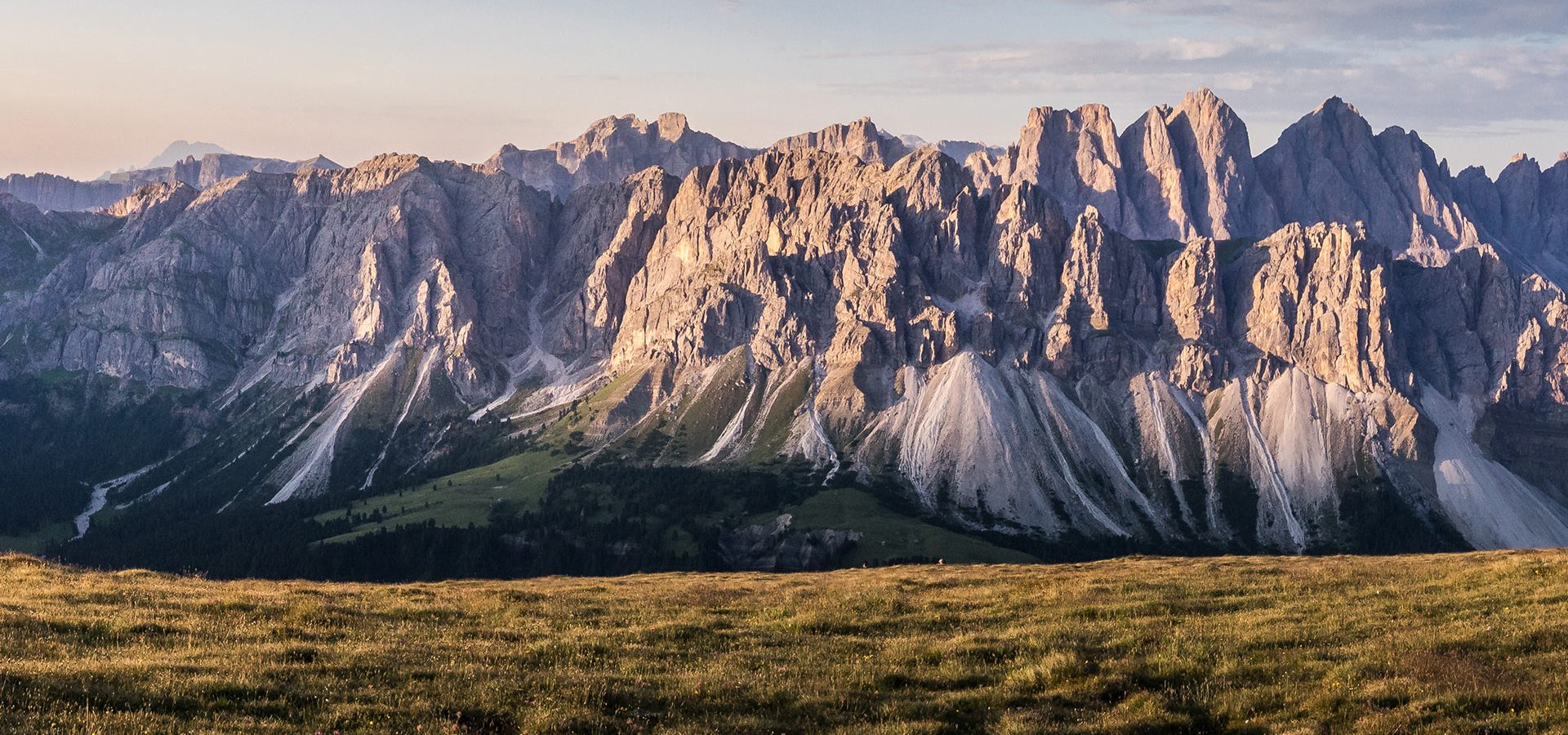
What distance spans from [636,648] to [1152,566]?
39921 millimetres

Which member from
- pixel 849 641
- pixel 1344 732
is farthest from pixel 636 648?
pixel 1344 732

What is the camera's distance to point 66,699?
27.7 meters

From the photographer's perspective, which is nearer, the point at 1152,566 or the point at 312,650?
the point at 312,650

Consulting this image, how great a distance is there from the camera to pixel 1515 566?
55625 millimetres

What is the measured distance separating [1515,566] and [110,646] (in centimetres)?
5783

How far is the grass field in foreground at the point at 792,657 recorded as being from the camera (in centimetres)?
2892

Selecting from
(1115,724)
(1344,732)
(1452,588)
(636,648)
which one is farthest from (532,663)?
(1452,588)

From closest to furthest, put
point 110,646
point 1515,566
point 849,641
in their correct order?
point 110,646, point 849,641, point 1515,566

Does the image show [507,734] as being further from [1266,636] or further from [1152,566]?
[1152,566]

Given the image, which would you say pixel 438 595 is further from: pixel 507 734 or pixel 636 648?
pixel 507 734

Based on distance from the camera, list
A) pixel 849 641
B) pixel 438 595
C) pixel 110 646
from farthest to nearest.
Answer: pixel 438 595, pixel 849 641, pixel 110 646

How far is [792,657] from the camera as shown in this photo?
121 ft

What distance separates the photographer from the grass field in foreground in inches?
1139

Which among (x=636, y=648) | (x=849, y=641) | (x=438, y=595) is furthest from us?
(x=438, y=595)
